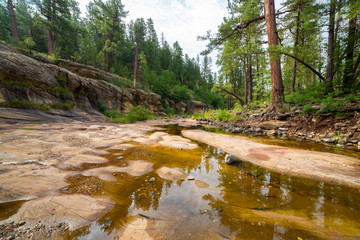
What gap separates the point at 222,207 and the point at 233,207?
129 millimetres

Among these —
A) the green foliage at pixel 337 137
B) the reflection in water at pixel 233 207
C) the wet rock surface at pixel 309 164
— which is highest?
the green foliage at pixel 337 137

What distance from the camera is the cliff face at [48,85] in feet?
23.2

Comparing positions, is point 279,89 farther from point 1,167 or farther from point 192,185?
point 1,167

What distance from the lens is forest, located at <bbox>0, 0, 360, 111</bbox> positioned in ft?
22.2

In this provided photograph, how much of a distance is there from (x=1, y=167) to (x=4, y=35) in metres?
35.0

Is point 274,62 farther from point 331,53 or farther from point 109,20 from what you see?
point 109,20

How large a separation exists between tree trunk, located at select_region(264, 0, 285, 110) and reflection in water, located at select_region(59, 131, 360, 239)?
19.7 ft

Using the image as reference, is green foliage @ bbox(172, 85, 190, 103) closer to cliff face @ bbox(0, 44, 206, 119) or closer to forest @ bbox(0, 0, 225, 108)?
forest @ bbox(0, 0, 225, 108)

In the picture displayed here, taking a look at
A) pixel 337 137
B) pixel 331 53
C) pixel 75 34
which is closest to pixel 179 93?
pixel 75 34

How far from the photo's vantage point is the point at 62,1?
18.6 metres

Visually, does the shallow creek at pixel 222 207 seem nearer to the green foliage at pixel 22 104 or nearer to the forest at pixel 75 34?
the green foliage at pixel 22 104

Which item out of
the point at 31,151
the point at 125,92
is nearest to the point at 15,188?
the point at 31,151

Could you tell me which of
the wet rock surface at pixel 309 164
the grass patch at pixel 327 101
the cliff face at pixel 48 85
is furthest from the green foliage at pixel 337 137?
the cliff face at pixel 48 85

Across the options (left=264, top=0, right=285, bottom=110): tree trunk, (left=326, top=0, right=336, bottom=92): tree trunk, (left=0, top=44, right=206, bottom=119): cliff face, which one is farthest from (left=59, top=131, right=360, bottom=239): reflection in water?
(left=0, top=44, right=206, bottom=119): cliff face
